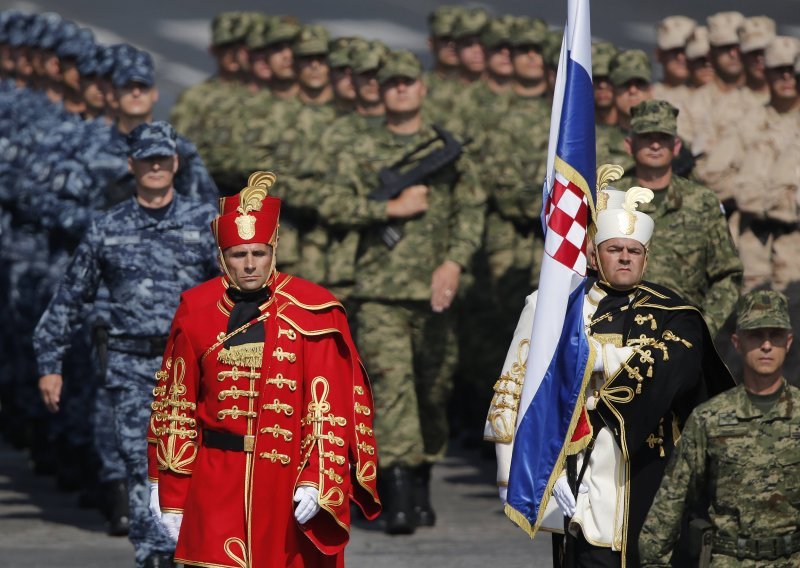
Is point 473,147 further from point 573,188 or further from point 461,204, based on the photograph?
point 573,188

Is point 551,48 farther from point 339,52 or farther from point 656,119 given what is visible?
point 656,119

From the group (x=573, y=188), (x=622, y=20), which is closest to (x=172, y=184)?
(x=573, y=188)

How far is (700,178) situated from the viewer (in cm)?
1579

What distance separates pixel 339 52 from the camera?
1680 cm

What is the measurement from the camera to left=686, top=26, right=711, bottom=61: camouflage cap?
1733 centimetres

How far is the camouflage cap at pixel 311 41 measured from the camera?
1803cm

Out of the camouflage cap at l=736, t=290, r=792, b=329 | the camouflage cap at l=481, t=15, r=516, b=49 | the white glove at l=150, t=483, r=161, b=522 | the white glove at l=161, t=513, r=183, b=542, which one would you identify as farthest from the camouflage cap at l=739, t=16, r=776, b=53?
the white glove at l=161, t=513, r=183, b=542

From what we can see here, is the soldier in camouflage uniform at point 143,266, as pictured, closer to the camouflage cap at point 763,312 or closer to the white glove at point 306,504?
the white glove at point 306,504

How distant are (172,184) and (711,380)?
4.02 m

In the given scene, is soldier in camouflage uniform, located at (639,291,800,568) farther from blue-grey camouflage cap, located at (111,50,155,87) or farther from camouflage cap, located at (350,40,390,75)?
camouflage cap, located at (350,40,390,75)

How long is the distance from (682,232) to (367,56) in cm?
358

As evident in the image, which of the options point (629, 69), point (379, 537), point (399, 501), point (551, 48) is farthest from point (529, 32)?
point (379, 537)

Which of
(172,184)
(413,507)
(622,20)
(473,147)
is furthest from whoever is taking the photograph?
(622,20)

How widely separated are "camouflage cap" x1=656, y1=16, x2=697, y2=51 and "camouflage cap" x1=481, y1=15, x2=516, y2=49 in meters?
1.22
